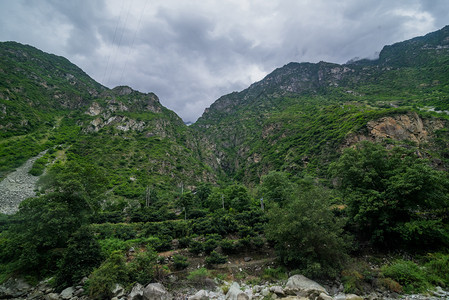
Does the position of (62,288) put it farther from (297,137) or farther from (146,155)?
(297,137)

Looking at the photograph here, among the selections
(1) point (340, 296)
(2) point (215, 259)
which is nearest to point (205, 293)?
(2) point (215, 259)

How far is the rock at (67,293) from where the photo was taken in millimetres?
10936

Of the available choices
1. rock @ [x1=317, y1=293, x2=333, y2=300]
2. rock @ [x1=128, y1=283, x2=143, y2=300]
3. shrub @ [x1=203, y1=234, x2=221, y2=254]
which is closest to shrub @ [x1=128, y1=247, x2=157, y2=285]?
rock @ [x1=128, y1=283, x2=143, y2=300]

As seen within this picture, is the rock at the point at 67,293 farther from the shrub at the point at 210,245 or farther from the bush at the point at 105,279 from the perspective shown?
the shrub at the point at 210,245

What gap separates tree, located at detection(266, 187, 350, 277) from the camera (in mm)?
13011

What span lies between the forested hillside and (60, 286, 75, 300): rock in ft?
1.71

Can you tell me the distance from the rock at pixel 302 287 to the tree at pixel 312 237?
26.3 inches

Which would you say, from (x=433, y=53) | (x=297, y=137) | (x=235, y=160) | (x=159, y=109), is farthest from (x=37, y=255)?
(x=433, y=53)

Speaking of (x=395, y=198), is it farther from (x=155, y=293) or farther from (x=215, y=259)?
(x=155, y=293)

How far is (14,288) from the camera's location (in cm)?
1152

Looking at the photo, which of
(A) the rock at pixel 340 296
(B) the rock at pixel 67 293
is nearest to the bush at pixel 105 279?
(B) the rock at pixel 67 293

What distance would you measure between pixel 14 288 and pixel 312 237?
20.2 metres

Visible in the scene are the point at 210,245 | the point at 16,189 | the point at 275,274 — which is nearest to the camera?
the point at 275,274

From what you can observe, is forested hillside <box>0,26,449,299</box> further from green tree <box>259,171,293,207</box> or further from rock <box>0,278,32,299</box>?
rock <box>0,278,32,299</box>
